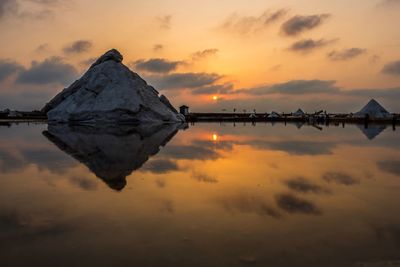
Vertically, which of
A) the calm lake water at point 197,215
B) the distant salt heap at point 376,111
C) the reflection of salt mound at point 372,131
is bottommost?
the reflection of salt mound at point 372,131

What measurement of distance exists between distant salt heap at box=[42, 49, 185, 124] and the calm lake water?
1192 inches

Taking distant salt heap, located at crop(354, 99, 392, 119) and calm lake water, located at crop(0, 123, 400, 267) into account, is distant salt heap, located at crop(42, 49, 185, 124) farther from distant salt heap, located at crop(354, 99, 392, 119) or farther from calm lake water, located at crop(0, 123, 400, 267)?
distant salt heap, located at crop(354, 99, 392, 119)

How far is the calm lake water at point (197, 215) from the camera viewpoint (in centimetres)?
470

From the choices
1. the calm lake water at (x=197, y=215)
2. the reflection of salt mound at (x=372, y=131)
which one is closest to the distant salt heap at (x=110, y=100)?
the reflection of salt mound at (x=372, y=131)

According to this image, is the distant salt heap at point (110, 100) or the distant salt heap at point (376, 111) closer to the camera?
the distant salt heap at point (110, 100)

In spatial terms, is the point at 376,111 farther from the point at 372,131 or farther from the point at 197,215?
the point at 197,215

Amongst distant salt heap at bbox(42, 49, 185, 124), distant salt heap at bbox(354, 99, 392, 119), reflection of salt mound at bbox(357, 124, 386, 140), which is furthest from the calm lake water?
distant salt heap at bbox(354, 99, 392, 119)

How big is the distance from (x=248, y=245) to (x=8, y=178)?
24.4 ft

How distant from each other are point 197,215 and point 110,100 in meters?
38.0

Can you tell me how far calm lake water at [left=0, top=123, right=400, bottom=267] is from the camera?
4695 mm

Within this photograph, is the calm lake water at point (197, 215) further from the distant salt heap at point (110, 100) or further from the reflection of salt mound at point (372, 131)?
the distant salt heap at point (110, 100)

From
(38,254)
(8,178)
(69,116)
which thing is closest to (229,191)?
(38,254)

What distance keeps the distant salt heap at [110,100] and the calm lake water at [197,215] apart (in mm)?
30277

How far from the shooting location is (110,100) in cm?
A: 4275
